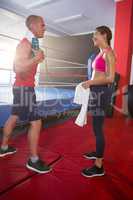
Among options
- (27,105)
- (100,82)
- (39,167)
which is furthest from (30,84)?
(39,167)

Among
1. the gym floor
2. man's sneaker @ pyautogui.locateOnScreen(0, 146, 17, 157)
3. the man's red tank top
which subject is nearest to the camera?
the gym floor

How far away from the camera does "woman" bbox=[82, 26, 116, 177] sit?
4.52ft

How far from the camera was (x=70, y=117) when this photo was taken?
3582 millimetres

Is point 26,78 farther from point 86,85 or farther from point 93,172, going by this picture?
point 93,172

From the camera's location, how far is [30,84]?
152 centimetres

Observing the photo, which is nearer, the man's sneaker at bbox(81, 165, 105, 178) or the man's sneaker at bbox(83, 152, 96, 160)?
the man's sneaker at bbox(81, 165, 105, 178)

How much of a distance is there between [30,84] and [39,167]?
64 centimetres

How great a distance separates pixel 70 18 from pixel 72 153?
168 inches

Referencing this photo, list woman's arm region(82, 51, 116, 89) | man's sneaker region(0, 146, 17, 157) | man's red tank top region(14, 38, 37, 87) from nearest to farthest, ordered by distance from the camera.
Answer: woman's arm region(82, 51, 116, 89), man's red tank top region(14, 38, 37, 87), man's sneaker region(0, 146, 17, 157)

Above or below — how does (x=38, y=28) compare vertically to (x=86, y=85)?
above

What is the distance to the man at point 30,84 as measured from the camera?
141cm

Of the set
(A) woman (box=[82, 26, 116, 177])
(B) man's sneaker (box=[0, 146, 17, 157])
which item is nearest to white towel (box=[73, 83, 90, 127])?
(A) woman (box=[82, 26, 116, 177])

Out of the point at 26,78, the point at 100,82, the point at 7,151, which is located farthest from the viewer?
the point at 7,151

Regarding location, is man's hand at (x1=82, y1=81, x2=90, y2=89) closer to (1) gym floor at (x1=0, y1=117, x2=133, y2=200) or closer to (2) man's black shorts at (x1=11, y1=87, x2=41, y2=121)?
(2) man's black shorts at (x1=11, y1=87, x2=41, y2=121)
